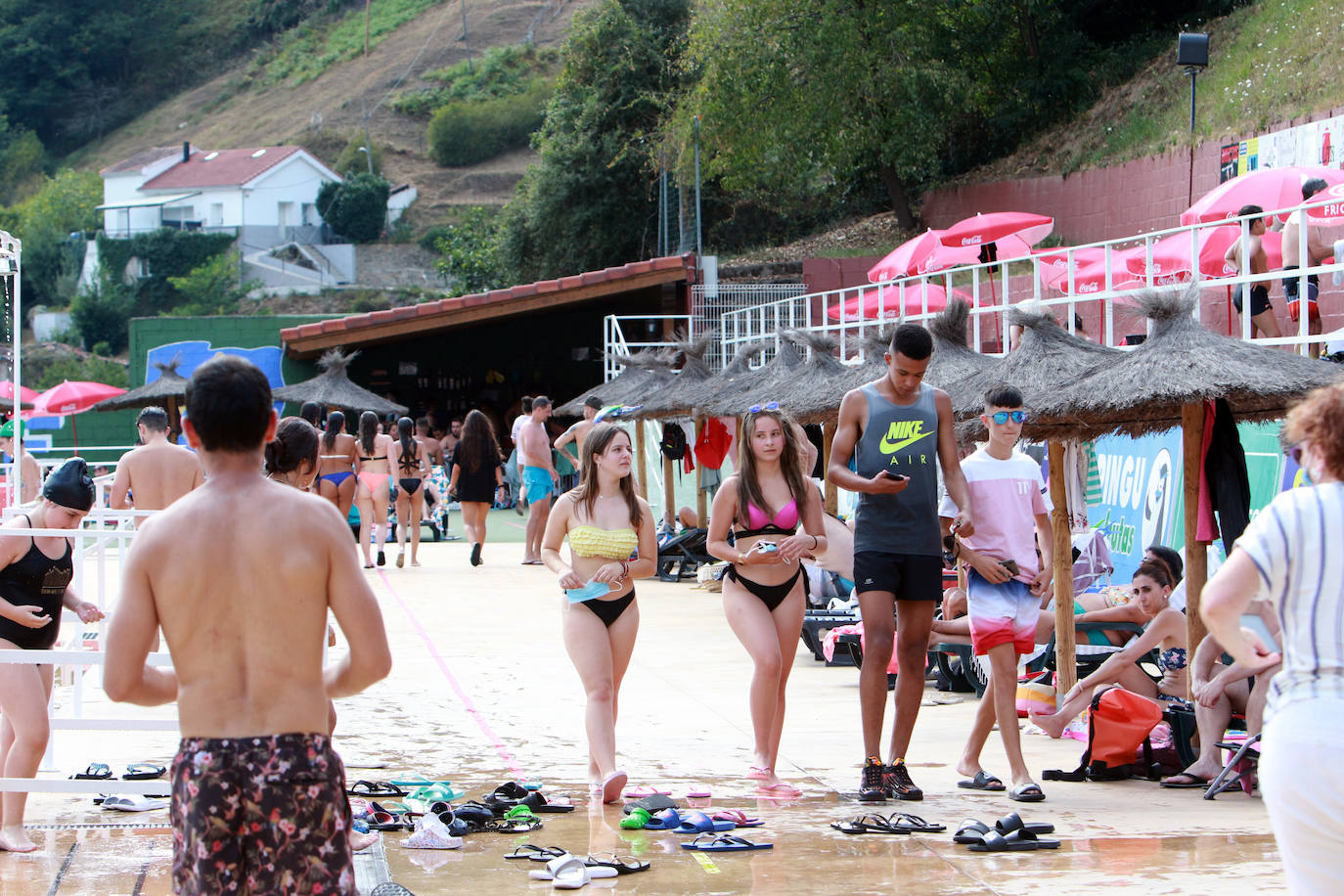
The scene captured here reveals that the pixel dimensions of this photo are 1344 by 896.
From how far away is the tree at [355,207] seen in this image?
77125mm

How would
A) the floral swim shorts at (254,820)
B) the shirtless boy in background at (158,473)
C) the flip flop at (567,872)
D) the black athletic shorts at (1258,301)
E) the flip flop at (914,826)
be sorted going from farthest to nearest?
the black athletic shorts at (1258,301) → the shirtless boy in background at (158,473) → the flip flop at (914,826) → the flip flop at (567,872) → the floral swim shorts at (254,820)

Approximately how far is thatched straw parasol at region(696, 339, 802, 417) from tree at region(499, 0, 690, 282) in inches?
933

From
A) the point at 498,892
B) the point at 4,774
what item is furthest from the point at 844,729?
the point at 4,774

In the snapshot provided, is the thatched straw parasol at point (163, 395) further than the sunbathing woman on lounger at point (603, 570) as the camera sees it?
Yes

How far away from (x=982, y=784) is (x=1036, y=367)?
282 centimetres

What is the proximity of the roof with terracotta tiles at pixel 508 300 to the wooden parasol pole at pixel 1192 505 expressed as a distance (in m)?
17.2

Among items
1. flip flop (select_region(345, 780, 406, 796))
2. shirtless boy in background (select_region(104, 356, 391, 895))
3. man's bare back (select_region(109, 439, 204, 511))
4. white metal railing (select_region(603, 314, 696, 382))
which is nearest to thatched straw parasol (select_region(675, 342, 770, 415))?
white metal railing (select_region(603, 314, 696, 382))

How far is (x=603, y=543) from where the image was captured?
19.0ft

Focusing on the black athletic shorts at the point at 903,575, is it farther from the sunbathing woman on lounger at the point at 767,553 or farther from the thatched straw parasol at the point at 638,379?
the thatched straw parasol at the point at 638,379

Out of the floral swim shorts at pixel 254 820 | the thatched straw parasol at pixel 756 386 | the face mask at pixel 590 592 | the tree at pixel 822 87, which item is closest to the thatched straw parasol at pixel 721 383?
the thatched straw parasol at pixel 756 386

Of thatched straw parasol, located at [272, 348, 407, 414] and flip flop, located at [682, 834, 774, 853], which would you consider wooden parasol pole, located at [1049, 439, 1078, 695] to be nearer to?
flip flop, located at [682, 834, 774, 853]

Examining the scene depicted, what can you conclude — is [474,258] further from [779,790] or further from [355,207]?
[779,790]

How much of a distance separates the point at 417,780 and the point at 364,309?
196 ft

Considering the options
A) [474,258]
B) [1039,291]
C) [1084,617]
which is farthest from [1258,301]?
[474,258]
